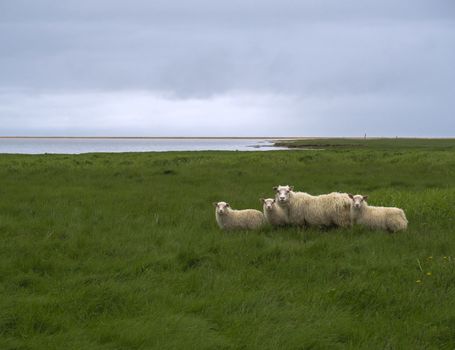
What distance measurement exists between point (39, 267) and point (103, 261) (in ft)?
3.26

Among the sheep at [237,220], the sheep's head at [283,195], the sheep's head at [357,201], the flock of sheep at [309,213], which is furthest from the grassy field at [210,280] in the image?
the sheep's head at [283,195]

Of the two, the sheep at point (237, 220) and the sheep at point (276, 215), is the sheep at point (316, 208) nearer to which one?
the sheep at point (276, 215)

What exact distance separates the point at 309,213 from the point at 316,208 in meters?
0.20

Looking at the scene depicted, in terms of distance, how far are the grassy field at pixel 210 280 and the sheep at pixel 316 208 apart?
378mm

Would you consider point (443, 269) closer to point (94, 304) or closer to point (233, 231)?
point (233, 231)

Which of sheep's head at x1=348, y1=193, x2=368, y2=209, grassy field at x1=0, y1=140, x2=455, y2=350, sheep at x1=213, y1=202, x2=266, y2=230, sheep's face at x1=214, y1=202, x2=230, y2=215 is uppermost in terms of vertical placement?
sheep's head at x1=348, y1=193, x2=368, y2=209

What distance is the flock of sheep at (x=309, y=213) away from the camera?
1056 centimetres

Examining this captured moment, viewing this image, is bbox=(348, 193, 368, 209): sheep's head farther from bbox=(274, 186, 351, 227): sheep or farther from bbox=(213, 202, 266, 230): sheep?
bbox=(213, 202, 266, 230): sheep

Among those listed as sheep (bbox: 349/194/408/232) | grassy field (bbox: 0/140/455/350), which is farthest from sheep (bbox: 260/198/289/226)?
sheep (bbox: 349/194/408/232)

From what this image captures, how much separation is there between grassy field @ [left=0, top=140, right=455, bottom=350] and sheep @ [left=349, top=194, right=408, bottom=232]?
0.34 m

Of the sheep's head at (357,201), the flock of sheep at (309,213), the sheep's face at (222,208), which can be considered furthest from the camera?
the sheep's face at (222,208)

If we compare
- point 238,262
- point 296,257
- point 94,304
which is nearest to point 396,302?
point 296,257

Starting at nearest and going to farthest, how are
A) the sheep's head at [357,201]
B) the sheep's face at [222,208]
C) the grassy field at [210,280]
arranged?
the grassy field at [210,280] → the sheep's head at [357,201] → the sheep's face at [222,208]

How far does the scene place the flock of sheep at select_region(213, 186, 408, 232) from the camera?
10.6 metres
